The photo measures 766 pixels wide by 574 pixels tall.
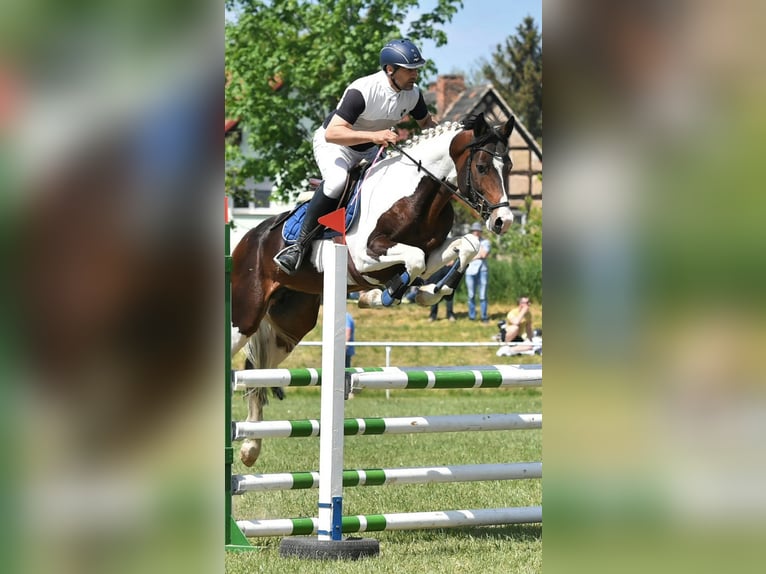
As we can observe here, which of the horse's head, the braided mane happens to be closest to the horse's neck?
the braided mane

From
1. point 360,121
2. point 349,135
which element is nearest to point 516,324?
point 360,121

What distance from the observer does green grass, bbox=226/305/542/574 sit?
3.88m

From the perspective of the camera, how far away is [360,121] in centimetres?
561

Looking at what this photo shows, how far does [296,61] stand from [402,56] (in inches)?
621

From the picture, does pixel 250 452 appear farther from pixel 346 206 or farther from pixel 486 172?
pixel 486 172

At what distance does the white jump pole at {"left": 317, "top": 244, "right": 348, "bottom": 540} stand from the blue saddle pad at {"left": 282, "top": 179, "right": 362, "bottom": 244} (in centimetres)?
190

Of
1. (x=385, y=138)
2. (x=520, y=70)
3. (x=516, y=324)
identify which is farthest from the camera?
(x=520, y=70)

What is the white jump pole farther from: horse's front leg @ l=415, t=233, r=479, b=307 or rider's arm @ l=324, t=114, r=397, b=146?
horse's front leg @ l=415, t=233, r=479, b=307

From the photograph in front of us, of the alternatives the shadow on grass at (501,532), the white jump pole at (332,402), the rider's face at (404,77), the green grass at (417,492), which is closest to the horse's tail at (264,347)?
the green grass at (417,492)

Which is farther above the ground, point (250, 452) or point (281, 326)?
point (281, 326)
